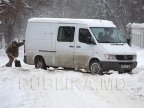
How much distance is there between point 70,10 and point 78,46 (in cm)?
5211

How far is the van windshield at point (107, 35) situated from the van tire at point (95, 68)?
0.90m

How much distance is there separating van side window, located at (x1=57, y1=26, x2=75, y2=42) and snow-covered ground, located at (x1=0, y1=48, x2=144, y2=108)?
2.92 meters

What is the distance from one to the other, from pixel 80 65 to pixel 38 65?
8.18 feet

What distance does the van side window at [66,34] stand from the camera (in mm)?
18844

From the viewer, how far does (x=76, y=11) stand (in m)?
68.2

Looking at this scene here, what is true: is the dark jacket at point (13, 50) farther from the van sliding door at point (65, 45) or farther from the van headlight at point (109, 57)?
the van headlight at point (109, 57)

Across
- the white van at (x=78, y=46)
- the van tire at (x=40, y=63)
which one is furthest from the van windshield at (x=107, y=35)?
the van tire at (x=40, y=63)

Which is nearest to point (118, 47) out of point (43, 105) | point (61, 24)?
point (61, 24)

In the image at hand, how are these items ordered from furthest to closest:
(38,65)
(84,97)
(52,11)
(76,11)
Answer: (52,11), (76,11), (38,65), (84,97)

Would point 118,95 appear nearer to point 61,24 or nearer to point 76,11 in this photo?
point 61,24

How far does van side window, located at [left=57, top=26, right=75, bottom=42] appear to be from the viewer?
18844 millimetres

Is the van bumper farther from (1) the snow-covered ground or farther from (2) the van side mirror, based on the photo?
(1) the snow-covered ground

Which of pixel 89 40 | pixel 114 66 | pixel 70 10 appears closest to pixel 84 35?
pixel 89 40

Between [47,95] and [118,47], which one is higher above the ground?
[118,47]
